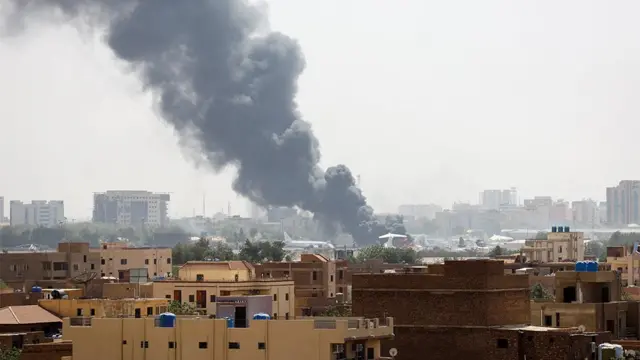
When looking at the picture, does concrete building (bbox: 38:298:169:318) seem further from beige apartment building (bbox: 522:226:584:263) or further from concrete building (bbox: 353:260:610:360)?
beige apartment building (bbox: 522:226:584:263)

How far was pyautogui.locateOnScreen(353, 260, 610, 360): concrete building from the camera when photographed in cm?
3741

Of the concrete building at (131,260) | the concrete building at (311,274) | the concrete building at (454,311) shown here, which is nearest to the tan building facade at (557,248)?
the concrete building at (131,260)

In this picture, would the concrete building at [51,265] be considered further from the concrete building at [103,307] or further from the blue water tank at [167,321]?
the blue water tank at [167,321]

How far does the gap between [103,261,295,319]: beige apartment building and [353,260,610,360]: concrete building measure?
12.9 metres

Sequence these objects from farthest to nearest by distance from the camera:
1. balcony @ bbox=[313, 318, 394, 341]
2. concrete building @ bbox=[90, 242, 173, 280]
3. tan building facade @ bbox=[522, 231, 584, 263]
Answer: tan building facade @ bbox=[522, 231, 584, 263] < concrete building @ bbox=[90, 242, 173, 280] < balcony @ bbox=[313, 318, 394, 341]

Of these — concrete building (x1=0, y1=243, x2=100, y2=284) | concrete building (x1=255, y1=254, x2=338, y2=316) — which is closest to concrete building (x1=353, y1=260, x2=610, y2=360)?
concrete building (x1=255, y1=254, x2=338, y2=316)

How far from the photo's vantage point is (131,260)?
94.2 meters

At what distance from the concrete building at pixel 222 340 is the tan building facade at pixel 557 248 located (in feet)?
238

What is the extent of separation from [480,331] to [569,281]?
7.46 m

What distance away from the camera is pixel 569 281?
4447 centimetres

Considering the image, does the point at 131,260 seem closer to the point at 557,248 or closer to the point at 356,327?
the point at 557,248

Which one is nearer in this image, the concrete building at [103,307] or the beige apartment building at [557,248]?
the concrete building at [103,307]

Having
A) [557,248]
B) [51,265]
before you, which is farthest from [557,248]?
[51,265]

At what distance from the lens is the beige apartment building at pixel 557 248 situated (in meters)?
104
